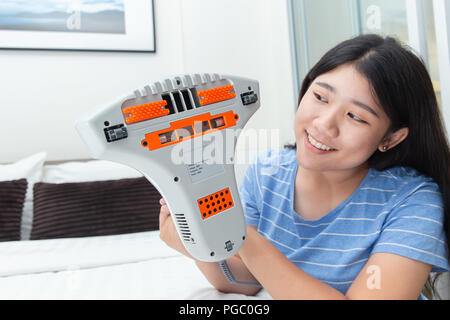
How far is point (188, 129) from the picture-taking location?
0.57 meters

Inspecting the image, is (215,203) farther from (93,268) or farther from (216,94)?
(93,268)

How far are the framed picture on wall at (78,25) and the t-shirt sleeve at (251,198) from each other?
4.53ft

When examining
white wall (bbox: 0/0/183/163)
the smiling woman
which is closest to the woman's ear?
the smiling woman

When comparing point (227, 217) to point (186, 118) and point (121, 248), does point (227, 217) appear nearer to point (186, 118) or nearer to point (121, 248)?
point (186, 118)

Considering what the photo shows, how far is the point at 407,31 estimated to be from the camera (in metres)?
1.28

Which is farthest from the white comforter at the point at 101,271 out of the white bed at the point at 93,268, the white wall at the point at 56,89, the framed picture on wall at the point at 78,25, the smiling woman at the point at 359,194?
the framed picture on wall at the point at 78,25

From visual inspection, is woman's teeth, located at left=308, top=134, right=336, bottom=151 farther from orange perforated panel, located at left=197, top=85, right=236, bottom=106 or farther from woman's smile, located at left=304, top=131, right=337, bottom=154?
orange perforated panel, located at left=197, top=85, right=236, bottom=106

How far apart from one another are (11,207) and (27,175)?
0.73 feet

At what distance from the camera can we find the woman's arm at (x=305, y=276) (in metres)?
0.63

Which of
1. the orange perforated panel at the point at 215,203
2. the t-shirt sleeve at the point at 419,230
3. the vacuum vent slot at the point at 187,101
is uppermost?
the vacuum vent slot at the point at 187,101

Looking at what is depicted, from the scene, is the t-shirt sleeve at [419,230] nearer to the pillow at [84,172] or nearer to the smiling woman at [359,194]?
the smiling woman at [359,194]

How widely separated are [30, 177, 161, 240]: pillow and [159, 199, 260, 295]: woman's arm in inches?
27.9

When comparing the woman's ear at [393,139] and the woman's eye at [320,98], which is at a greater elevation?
the woman's eye at [320,98]

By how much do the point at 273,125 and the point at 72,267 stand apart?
1.45 m
